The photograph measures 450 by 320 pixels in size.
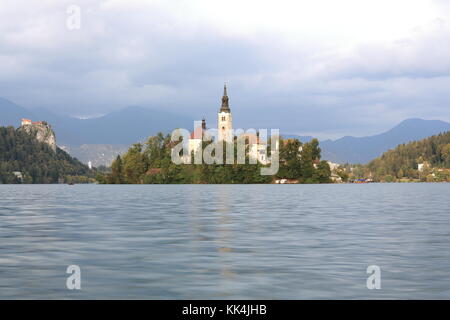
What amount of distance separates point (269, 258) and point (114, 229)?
49.9ft

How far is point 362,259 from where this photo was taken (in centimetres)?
2397

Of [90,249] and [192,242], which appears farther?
[192,242]
